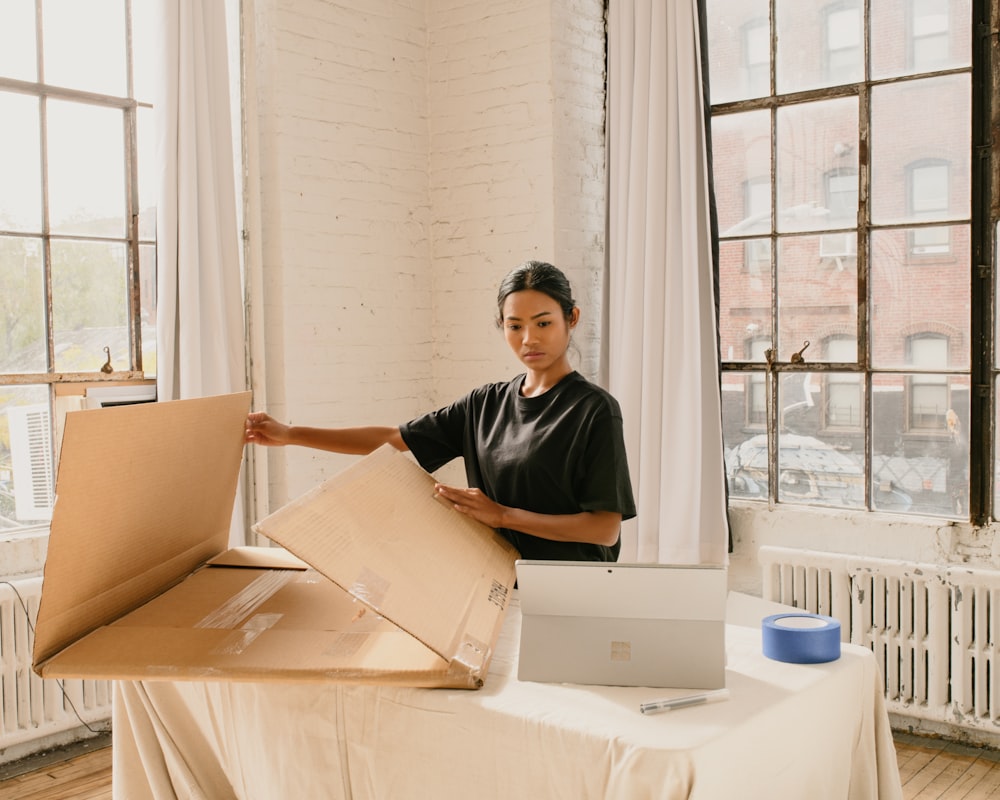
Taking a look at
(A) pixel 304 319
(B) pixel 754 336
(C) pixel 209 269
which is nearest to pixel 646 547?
(B) pixel 754 336

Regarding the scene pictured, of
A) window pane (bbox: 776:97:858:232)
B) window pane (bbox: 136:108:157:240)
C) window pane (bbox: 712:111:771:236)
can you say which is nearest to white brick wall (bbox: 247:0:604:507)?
window pane (bbox: 136:108:157:240)

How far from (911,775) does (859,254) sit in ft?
5.41

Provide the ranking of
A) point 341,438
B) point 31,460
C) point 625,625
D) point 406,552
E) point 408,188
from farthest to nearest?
1. point 408,188
2. point 31,460
3. point 341,438
4. point 406,552
5. point 625,625

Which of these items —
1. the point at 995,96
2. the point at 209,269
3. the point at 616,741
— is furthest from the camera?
the point at 209,269

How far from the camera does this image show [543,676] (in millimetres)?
1511

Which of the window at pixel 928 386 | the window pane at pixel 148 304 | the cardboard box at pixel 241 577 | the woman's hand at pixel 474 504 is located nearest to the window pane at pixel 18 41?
the window pane at pixel 148 304

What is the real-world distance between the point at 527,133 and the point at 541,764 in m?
2.76

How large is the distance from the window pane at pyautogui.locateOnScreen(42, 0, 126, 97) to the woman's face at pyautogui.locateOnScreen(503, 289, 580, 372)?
195 cm

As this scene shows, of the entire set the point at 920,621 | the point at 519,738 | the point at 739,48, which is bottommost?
the point at 920,621

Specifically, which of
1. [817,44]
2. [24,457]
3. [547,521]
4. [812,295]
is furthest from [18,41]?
[812,295]

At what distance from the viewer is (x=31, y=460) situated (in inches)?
122

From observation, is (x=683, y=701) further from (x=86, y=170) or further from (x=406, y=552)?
(x=86, y=170)

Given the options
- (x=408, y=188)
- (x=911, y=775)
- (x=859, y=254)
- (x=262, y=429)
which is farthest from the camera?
(x=408, y=188)

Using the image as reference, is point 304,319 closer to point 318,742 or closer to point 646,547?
point 646,547
